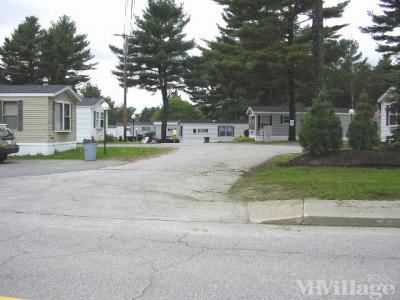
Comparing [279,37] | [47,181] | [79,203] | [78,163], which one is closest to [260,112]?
[279,37]

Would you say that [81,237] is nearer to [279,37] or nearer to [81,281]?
[81,281]

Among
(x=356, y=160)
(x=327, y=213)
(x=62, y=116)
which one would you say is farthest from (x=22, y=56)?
(x=327, y=213)

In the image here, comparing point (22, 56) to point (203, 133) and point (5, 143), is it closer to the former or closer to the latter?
point (203, 133)

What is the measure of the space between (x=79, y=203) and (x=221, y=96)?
52533mm

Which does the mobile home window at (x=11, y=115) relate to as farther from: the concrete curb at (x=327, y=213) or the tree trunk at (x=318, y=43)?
the concrete curb at (x=327, y=213)

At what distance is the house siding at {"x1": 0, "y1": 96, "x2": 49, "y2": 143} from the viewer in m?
23.9

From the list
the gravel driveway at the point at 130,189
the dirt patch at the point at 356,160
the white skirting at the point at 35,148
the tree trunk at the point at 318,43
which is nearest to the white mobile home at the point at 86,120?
the white skirting at the point at 35,148

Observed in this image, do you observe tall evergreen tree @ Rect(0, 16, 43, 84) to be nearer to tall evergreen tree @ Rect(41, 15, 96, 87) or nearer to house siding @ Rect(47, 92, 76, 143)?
tall evergreen tree @ Rect(41, 15, 96, 87)

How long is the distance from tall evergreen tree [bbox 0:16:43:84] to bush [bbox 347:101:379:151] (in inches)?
1918

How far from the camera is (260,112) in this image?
46.3 meters

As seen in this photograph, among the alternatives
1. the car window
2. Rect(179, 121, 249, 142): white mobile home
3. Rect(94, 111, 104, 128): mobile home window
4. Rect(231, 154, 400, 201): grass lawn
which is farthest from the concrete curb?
Rect(179, 121, 249, 142): white mobile home

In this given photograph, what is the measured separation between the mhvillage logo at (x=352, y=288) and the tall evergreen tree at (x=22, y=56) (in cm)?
5740

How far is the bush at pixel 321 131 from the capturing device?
1625 cm

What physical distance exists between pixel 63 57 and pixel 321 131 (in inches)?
1892
